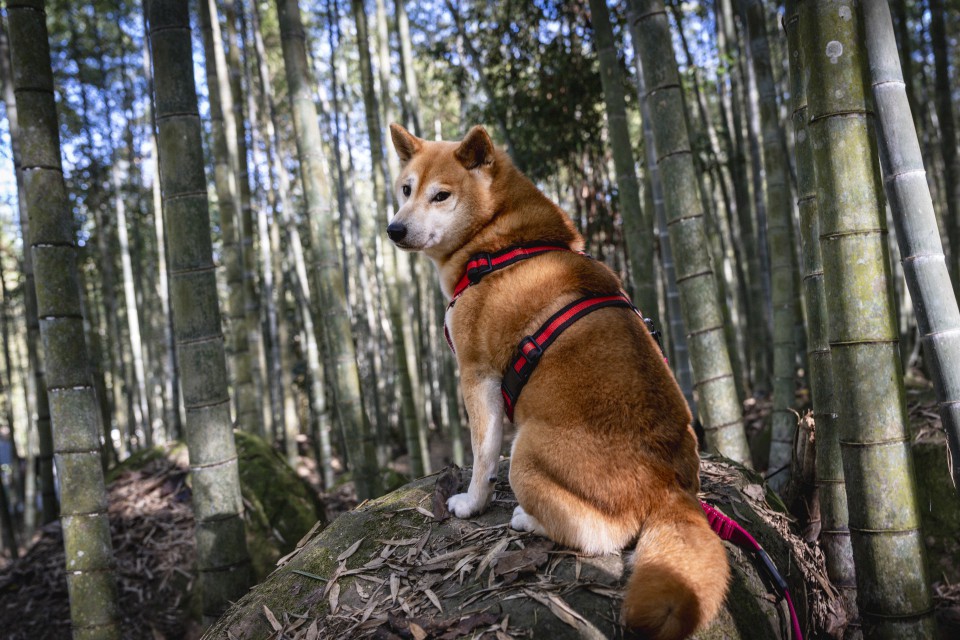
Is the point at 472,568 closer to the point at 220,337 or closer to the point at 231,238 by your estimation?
the point at 220,337

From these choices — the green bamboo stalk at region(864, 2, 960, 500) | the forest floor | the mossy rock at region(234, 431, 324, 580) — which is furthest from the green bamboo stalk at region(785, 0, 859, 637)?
the mossy rock at region(234, 431, 324, 580)

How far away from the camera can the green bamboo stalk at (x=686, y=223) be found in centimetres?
288

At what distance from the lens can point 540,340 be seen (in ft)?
6.81

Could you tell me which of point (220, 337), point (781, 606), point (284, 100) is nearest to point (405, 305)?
point (220, 337)

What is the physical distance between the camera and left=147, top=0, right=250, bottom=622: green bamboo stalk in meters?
2.72

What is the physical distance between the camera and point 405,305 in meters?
6.54

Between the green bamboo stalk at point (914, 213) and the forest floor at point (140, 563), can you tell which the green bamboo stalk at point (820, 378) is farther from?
the forest floor at point (140, 563)

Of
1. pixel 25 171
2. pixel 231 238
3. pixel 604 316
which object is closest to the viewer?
pixel 604 316

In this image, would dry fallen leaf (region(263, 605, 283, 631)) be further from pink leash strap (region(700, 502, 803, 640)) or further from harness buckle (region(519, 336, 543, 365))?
pink leash strap (region(700, 502, 803, 640))

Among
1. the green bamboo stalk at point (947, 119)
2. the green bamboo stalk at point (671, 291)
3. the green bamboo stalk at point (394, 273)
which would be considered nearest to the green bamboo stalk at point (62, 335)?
the green bamboo stalk at point (394, 273)

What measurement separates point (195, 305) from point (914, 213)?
8.99 ft

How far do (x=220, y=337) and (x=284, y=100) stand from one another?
14.5 metres

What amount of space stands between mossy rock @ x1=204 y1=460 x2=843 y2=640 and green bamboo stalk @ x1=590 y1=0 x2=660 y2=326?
222cm

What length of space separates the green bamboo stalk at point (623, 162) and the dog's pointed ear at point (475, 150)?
2.25 m
